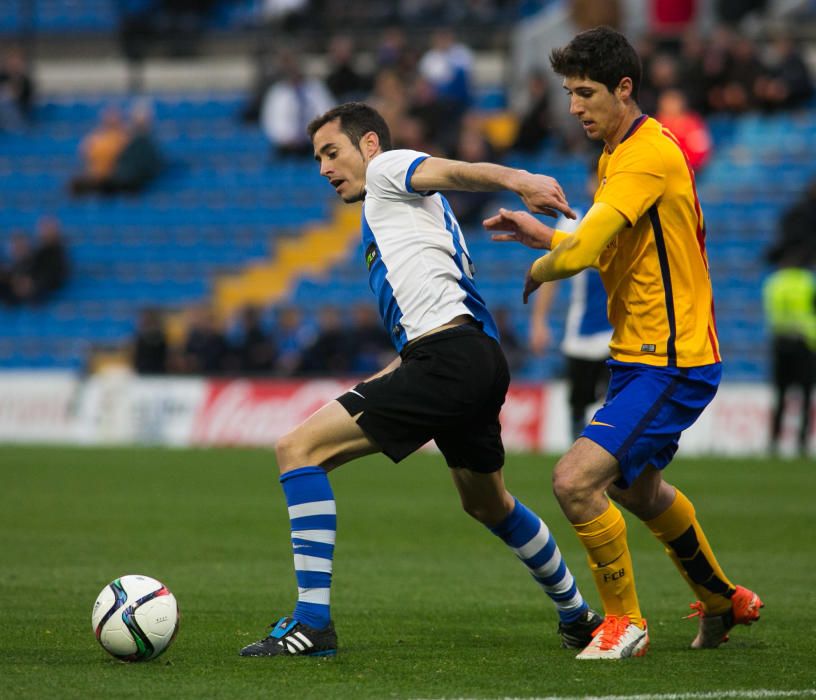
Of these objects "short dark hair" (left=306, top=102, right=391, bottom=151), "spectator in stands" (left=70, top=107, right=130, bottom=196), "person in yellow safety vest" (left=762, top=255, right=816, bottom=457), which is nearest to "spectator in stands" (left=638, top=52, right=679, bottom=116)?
"person in yellow safety vest" (left=762, top=255, right=816, bottom=457)

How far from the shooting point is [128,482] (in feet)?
50.4

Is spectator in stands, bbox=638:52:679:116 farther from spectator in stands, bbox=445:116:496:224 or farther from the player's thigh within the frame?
the player's thigh

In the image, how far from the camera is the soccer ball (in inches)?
244

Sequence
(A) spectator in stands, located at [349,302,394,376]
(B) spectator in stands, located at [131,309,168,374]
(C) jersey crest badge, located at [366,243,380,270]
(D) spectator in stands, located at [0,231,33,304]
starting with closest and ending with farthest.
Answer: (C) jersey crest badge, located at [366,243,380,270] → (A) spectator in stands, located at [349,302,394,376] → (B) spectator in stands, located at [131,309,168,374] → (D) spectator in stands, located at [0,231,33,304]

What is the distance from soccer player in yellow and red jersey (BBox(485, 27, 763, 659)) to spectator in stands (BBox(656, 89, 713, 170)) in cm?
1541

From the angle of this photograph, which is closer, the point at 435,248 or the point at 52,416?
the point at 435,248

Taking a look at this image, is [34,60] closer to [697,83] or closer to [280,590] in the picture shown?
[697,83]

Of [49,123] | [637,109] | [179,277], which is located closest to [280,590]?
[637,109]

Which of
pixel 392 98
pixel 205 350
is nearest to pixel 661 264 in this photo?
pixel 205 350

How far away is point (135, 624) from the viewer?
6.21 meters

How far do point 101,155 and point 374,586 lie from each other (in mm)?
20422

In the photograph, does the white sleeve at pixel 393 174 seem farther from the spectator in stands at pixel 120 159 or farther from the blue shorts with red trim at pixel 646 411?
the spectator in stands at pixel 120 159

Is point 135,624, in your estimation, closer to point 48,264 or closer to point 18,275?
point 48,264

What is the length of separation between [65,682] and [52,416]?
16832mm
